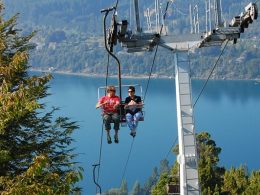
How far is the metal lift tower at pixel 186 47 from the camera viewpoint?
5.91 meters

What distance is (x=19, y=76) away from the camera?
7.28 meters

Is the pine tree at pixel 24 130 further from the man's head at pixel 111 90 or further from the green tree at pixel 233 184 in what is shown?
the green tree at pixel 233 184

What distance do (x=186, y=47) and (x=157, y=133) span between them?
3640 inches

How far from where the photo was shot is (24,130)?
297 inches

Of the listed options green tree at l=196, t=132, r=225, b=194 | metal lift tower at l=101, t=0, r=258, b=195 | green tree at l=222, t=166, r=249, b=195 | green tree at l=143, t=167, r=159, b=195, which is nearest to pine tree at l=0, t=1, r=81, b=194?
metal lift tower at l=101, t=0, r=258, b=195

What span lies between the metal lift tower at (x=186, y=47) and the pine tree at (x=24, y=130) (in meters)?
1.24

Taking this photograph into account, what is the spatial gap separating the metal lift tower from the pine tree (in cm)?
124

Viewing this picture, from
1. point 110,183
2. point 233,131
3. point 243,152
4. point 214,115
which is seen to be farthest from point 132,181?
point 214,115

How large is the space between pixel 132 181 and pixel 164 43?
231 ft

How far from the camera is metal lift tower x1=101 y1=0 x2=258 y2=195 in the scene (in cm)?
591

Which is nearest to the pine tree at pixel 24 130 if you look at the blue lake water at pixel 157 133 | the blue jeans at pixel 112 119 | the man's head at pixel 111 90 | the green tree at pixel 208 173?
the blue jeans at pixel 112 119

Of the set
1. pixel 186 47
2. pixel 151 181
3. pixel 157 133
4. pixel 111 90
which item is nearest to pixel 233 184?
pixel 111 90

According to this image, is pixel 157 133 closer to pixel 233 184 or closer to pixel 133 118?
pixel 233 184

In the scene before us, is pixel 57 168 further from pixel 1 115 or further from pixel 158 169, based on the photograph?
pixel 158 169
